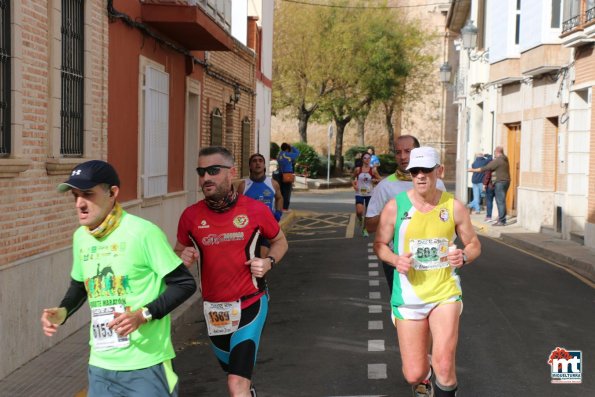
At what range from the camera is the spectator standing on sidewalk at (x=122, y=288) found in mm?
4465

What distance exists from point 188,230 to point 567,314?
636 centimetres

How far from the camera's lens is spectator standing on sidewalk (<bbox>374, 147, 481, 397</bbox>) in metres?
6.24

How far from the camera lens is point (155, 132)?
15203 mm

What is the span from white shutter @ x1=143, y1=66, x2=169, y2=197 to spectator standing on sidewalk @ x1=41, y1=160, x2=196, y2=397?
9.86 m

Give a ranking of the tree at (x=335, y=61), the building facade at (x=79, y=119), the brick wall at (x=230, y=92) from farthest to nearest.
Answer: the tree at (x=335, y=61) → the brick wall at (x=230, y=92) → the building facade at (x=79, y=119)

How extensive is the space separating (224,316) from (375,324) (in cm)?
455

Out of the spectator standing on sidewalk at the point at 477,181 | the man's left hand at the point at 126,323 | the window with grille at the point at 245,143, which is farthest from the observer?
the spectator standing on sidewalk at the point at 477,181

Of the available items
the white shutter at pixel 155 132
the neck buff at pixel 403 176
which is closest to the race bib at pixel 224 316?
the neck buff at pixel 403 176

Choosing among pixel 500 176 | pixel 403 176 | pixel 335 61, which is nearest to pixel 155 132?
pixel 403 176

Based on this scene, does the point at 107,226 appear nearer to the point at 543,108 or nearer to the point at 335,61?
the point at 543,108

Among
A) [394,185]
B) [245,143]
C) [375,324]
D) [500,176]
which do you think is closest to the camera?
[394,185]

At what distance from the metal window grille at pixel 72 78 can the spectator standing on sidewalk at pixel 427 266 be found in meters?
4.96

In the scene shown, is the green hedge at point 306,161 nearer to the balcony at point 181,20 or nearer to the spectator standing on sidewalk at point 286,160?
the spectator standing on sidewalk at point 286,160

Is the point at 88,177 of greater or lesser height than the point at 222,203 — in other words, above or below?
above
